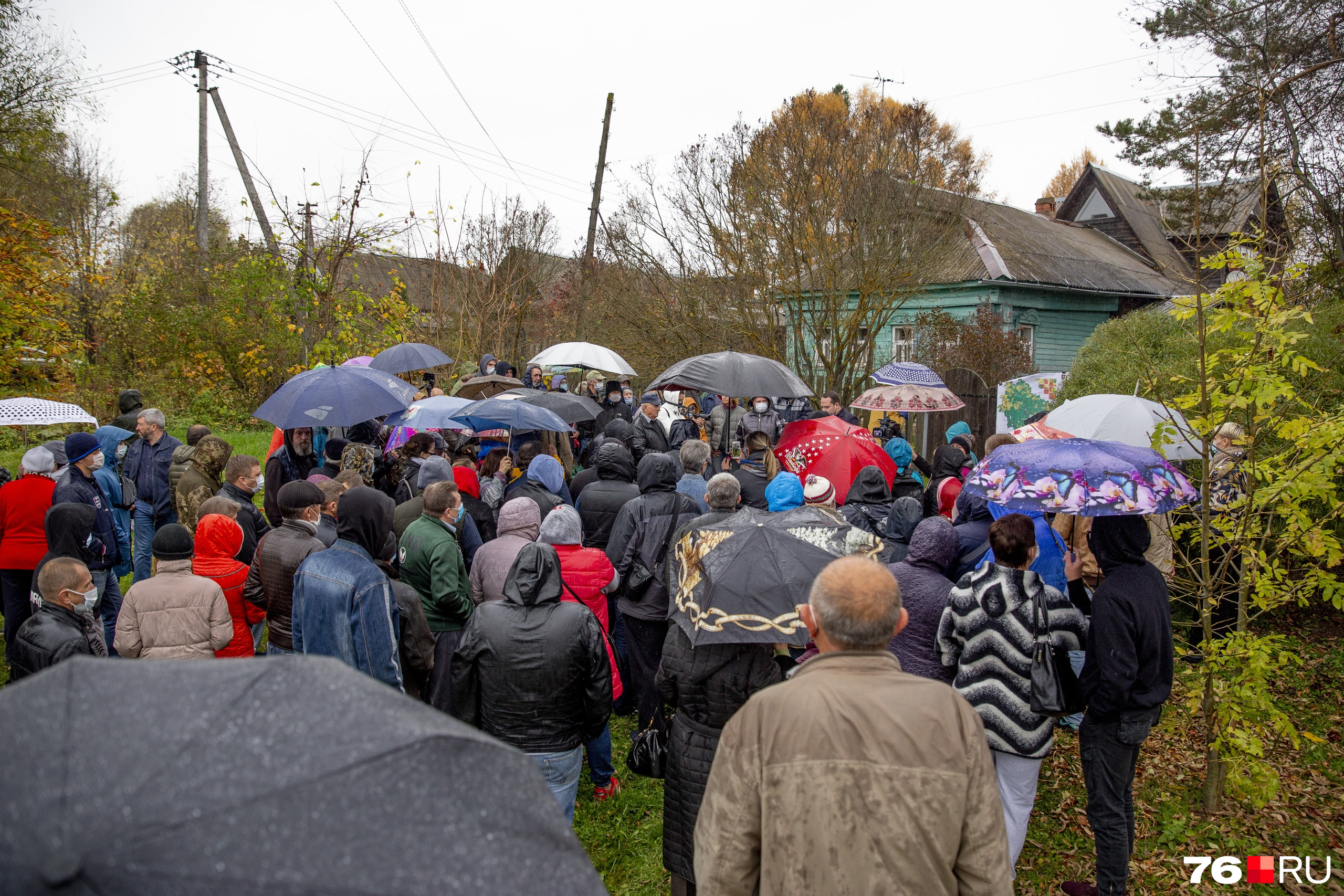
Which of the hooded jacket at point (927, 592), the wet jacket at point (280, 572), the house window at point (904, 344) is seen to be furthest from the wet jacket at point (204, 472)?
the house window at point (904, 344)

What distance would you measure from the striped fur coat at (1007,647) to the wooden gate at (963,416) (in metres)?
11.8

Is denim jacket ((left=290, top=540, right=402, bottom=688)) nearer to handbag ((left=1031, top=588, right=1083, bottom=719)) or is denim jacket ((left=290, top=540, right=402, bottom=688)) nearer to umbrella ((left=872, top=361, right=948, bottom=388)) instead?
handbag ((left=1031, top=588, right=1083, bottom=719))

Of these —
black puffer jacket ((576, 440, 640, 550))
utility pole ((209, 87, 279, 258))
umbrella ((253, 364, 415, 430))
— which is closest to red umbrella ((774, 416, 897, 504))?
black puffer jacket ((576, 440, 640, 550))

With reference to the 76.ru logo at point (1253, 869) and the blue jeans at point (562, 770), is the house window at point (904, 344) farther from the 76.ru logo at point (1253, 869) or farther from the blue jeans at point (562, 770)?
the blue jeans at point (562, 770)

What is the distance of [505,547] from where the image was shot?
15.1 ft

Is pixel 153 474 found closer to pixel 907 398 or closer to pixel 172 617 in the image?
pixel 172 617

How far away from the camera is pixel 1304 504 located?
22.4 feet

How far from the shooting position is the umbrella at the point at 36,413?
7.11 meters

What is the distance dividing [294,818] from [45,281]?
541 inches

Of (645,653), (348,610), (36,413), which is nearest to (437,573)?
(348,610)

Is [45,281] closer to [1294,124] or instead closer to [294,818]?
[294,818]

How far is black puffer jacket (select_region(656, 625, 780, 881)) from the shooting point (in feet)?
11.1

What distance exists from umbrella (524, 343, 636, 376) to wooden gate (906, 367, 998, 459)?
24.6 feet

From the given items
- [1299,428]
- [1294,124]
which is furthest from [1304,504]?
[1294,124]
